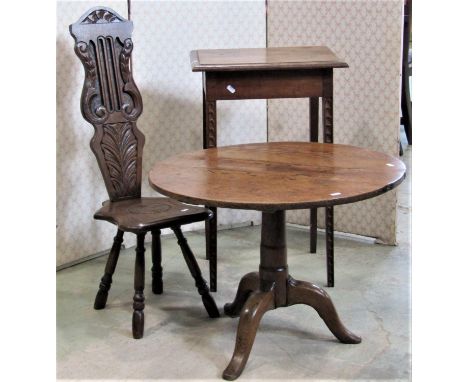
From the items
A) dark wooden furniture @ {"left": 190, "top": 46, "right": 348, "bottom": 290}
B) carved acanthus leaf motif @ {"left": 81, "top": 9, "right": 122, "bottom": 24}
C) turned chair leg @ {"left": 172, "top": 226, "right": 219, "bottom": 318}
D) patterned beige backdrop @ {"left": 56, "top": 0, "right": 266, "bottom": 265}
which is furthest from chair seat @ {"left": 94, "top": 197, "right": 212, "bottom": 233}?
carved acanthus leaf motif @ {"left": 81, "top": 9, "right": 122, "bottom": 24}

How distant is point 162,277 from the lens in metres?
4.03

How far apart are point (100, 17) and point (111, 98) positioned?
0.37 m

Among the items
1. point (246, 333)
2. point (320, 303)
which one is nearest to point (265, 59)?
point (320, 303)

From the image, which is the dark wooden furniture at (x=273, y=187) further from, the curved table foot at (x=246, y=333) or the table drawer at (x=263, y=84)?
the table drawer at (x=263, y=84)

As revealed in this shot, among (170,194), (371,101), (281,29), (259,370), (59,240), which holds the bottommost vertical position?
(259,370)

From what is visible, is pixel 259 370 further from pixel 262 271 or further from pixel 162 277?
pixel 162 277

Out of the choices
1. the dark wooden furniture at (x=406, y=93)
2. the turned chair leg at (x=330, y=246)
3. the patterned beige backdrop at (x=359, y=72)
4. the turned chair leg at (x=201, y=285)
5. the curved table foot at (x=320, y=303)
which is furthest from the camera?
the dark wooden furniture at (x=406, y=93)

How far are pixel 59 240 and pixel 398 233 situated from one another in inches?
75.3

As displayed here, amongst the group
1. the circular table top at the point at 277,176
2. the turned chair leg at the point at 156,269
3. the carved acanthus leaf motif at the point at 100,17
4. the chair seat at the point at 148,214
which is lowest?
the turned chair leg at the point at 156,269

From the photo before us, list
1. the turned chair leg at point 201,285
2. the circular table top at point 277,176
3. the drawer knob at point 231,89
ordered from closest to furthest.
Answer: the circular table top at point 277,176
the turned chair leg at point 201,285
the drawer knob at point 231,89

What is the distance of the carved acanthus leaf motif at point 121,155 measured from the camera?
379 cm

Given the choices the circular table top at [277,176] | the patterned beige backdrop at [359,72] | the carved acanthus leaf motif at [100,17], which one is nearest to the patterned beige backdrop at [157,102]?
the patterned beige backdrop at [359,72]

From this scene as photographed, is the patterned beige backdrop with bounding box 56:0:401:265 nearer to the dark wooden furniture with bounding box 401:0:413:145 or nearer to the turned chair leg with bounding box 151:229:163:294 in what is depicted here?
the turned chair leg with bounding box 151:229:163:294

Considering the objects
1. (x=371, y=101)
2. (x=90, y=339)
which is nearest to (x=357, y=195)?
(x=90, y=339)
